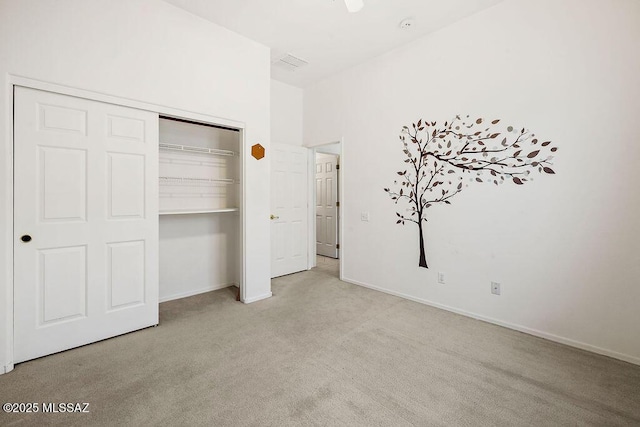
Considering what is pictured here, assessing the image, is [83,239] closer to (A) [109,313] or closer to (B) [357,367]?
(A) [109,313]

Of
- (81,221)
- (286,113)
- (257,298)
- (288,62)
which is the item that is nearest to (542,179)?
(257,298)

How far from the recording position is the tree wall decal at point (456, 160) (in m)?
2.73

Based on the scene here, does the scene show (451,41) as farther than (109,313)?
Yes

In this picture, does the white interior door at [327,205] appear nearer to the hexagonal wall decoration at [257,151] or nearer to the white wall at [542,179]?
the white wall at [542,179]

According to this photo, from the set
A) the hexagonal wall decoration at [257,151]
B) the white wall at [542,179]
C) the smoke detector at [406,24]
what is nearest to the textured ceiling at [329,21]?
the smoke detector at [406,24]

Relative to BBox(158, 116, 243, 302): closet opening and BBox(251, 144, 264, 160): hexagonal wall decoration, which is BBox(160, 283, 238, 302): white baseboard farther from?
BBox(251, 144, 264, 160): hexagonal wall decoration

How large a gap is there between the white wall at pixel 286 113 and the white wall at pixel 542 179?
1.70m

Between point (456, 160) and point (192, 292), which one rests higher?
point (456, 160)

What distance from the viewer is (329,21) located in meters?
3.13

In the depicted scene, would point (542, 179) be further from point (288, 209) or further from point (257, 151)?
point (288, 209)

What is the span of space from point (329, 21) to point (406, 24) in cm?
86

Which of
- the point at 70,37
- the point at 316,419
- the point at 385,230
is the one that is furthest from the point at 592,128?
the point at 70,37

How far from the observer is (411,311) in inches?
129

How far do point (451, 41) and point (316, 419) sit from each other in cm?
379
